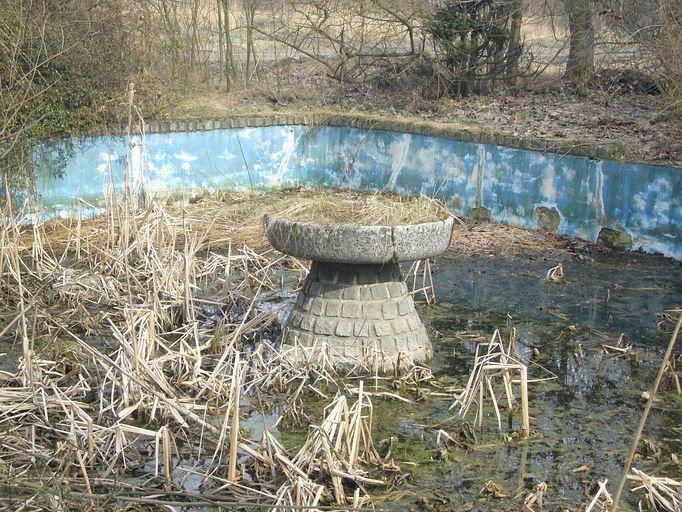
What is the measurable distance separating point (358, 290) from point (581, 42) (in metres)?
8.65

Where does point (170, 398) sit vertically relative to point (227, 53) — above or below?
below

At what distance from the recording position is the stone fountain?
252 inches

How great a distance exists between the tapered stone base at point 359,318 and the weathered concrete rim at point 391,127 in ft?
13.9

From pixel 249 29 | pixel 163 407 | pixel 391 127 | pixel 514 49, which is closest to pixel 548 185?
pixel 391 127

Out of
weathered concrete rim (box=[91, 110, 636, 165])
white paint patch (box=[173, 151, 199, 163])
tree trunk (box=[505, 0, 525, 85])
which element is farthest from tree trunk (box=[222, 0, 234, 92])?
tree trunk (box=[505, 0, 525, 85])

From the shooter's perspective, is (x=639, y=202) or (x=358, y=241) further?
(x=639, y=202)

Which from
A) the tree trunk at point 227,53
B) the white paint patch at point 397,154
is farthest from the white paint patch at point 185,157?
the tree trunk at point 227,53

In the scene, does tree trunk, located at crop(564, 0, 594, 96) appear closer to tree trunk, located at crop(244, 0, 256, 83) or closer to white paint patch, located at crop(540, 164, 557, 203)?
white paint patch, located at crop(540, 164, 557, 203)

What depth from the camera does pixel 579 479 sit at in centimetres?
500

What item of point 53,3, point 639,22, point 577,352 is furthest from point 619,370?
point 53,3

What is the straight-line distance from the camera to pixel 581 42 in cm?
1378

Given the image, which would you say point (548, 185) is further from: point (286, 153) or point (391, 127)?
point (286, 153)

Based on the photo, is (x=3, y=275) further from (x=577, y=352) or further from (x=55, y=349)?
(x=577, y=352)

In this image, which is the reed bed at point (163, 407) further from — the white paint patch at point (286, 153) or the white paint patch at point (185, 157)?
the white paint patch at point (286, 153)
